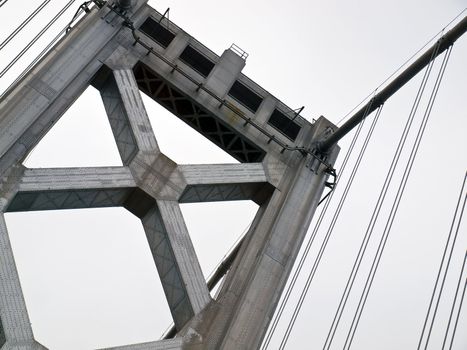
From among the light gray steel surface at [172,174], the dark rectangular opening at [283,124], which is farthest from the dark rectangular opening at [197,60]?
the dark rectangular opening at [283,124]

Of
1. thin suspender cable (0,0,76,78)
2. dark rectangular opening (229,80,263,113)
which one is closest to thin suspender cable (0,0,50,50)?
thin suspender cable (0,0,76,78)

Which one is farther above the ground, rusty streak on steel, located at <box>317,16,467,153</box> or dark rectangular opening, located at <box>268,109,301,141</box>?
rusty streak on steel, located at <box>317,16,467,153</box>

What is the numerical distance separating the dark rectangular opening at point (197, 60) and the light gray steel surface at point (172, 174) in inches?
5.2

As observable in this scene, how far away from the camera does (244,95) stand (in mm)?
17719

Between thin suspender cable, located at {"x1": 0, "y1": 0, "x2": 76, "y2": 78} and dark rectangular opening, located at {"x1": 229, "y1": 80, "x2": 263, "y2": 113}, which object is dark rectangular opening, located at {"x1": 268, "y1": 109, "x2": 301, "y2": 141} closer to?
dark rectangular opening, located at {"x1": 229, "y1": 80, "x2": 263, "y2": 113}

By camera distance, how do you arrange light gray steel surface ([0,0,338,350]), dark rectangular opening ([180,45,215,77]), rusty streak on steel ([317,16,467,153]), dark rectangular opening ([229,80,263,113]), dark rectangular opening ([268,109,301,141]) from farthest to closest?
dark rectangular opening ([268,109,301,141]) < dark rectangular opening ([229,80,263,113]) < dark rectangular opening ([180,45,215,77]) < rusty streak on steel ([317,16,467,153]) < light gray steel surface ([0,0,338,350])

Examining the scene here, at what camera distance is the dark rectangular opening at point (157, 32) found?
57.5 ft

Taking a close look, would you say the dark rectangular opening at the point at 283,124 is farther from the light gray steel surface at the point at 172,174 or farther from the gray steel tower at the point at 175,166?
the light gray steel surface at the point at 172,174

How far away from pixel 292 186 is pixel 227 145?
2.04 meters

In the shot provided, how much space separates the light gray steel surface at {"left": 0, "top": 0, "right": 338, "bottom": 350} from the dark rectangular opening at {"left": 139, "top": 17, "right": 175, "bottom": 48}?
0.16m

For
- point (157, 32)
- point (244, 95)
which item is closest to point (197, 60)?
point (157, 32)

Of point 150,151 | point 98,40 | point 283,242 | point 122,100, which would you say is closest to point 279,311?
point 283,242

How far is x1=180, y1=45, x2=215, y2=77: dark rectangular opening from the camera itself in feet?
57.4

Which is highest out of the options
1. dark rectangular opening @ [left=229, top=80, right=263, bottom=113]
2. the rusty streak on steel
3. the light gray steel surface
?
the rusty streak on steel
